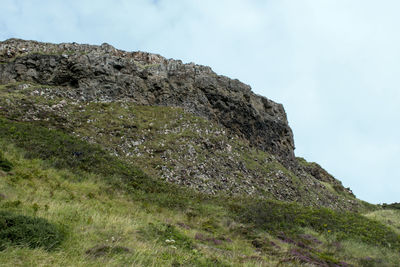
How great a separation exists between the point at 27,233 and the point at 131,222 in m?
5.52

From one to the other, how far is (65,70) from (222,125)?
83.4ft

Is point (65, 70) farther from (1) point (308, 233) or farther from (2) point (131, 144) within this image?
(1) point (308, 233)

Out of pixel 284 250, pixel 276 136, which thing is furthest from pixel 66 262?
pixel 276 136

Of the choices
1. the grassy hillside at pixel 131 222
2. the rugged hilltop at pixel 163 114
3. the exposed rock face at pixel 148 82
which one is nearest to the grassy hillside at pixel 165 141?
the rugged hilltop at pixel 163 114

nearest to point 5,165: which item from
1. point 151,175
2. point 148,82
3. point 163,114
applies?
point 151,175

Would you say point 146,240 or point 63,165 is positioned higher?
point 63,165

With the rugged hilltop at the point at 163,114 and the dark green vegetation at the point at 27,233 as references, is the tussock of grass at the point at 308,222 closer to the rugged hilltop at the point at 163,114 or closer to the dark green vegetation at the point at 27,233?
the rugged hilltop at the point at 163,114

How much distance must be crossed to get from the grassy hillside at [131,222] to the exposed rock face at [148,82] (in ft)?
42.4

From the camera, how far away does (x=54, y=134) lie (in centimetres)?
2736

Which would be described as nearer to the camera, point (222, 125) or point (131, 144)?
point (131, 144)

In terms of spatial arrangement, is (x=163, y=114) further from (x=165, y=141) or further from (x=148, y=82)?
(x=148, y=82)

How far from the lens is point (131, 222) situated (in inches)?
522

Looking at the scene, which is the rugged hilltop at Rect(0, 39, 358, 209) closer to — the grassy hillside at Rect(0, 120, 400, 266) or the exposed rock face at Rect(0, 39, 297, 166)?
the exposed rock face at Rect(0, 39, 297, 166)

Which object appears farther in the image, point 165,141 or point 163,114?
point 163,114
